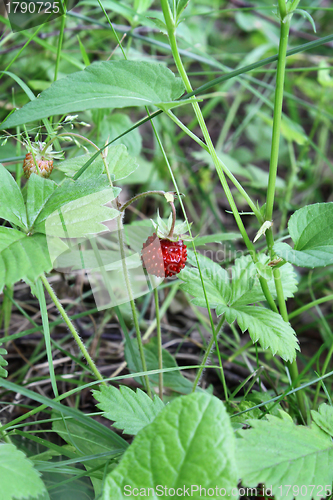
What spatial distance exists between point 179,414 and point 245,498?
476 millimetres

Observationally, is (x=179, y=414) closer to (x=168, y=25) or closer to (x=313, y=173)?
(x=168, y=25)

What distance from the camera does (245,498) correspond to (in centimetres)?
91

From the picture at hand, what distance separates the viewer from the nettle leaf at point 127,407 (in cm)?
74

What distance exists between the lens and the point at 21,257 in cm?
66

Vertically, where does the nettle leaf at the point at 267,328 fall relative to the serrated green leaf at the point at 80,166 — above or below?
below

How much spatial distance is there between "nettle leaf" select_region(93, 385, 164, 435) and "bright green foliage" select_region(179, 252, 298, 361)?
0.77ft

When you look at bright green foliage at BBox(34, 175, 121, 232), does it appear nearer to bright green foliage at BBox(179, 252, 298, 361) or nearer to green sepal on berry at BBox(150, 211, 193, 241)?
green sepal on berry at BBox(150, 211, 193, 241)

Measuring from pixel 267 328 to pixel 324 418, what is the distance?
0.21 metres

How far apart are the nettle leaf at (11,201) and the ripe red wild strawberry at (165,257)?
0.91 ft

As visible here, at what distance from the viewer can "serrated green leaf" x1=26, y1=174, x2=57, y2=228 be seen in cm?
75

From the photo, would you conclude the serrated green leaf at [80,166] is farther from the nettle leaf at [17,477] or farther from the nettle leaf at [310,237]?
the nettle leaf at [17,477]

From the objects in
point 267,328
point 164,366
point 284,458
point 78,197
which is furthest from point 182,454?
point 164,366

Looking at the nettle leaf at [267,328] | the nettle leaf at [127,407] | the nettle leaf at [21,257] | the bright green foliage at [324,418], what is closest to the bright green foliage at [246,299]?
the nettle leaf at [267,328]

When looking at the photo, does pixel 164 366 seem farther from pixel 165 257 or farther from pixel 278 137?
pixel 278 137
